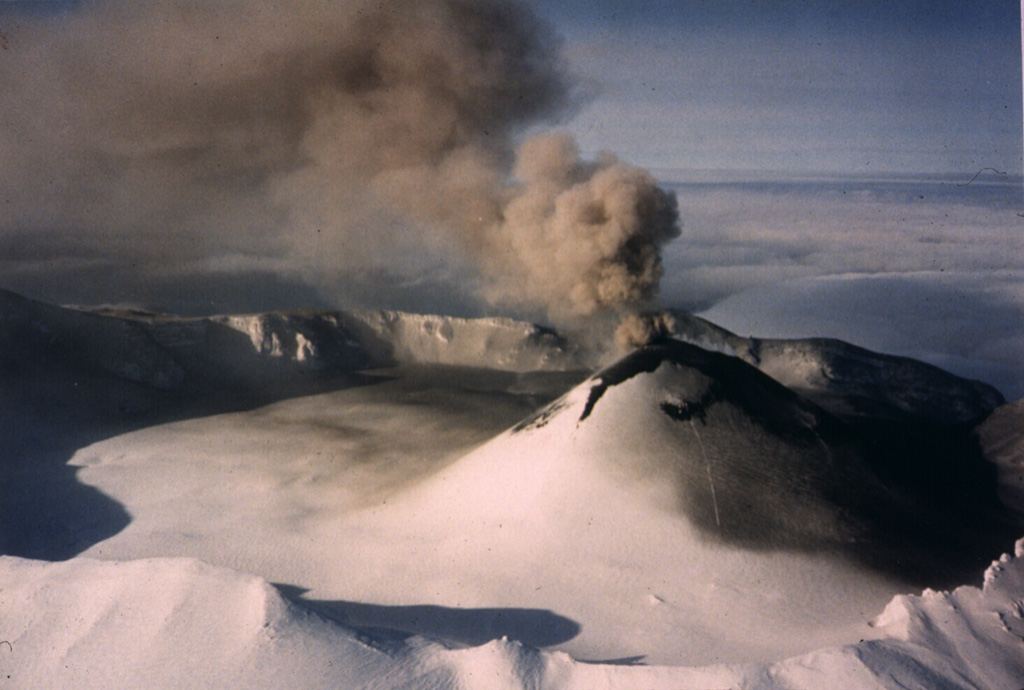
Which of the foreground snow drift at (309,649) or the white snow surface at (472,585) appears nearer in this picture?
the foreground snow drift at (309,649)

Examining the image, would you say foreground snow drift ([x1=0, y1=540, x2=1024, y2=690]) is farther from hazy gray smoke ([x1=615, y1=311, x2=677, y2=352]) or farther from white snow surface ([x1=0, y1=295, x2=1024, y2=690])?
hazy gray smoke ([x1=615, y1=311, x2=677, y2=352])

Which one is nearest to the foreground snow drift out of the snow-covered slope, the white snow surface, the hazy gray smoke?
the white snow surface

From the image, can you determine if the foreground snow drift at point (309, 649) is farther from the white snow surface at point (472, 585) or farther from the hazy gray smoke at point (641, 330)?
the hazy gray smoke at point (641, 330)

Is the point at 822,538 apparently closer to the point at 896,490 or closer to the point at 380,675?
the point at 896,490

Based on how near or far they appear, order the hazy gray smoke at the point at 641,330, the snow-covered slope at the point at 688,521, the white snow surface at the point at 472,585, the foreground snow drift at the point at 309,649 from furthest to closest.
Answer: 1. the hazy gray smoke at the point at 641,330
2. the snow-covered slope at the point at 688,521
3. the white snow surface at the point at 472,585
4. the foreground snow drift at the point at 309,649

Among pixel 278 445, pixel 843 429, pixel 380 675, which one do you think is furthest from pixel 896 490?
pixel 278 445

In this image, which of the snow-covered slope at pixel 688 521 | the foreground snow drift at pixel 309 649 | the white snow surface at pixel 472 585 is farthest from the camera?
the snow-covered slope at pixel 688 521

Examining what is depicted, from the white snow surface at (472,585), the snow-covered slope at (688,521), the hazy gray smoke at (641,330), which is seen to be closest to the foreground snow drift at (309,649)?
the white snow surface at (472,585)

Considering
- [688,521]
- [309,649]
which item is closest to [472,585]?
[309,649]

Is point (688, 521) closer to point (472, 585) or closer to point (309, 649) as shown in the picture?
point (472, 585)
